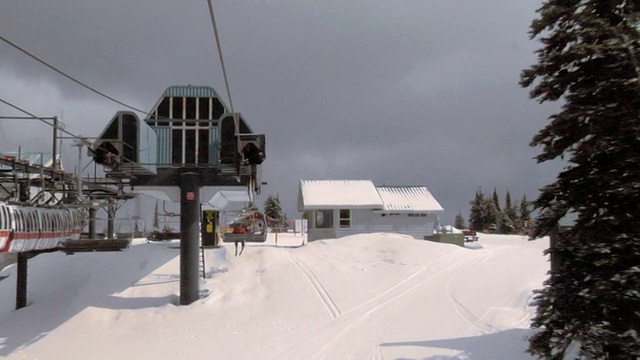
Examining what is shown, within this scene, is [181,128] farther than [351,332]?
Yes

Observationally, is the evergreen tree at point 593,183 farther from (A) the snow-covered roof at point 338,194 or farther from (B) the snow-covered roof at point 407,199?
(B) the snow-covered roof at point 407,199

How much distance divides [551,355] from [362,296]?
8.85m

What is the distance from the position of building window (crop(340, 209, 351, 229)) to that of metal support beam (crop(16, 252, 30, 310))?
23396 millimetres

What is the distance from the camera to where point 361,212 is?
3753 centimetres

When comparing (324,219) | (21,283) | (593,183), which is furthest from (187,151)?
(324,219)

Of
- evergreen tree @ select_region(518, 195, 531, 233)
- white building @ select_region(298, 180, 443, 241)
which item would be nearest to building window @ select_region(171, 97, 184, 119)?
evergreen tree @ select_region(518, 195, 531, 233)

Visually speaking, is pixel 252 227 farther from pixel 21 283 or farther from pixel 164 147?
pixel 21 283

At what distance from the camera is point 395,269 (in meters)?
18.4

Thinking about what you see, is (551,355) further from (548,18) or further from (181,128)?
(181,128)

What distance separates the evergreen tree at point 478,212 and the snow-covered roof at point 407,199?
3277cm

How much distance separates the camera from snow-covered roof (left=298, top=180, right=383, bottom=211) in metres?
36.8

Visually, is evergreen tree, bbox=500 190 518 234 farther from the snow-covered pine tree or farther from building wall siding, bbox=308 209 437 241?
building wall siding, bbox=308 209 437 241

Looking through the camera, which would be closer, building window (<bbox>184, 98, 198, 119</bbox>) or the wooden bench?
building window (<bbox>184, 98, 198, 119</bbox>)

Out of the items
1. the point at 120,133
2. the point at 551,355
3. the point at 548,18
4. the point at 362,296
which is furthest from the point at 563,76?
the point at 120,133
